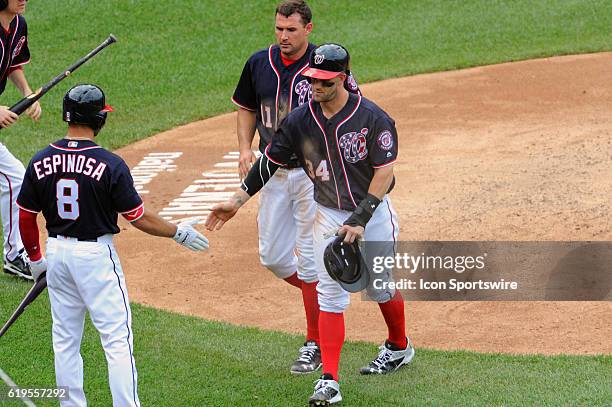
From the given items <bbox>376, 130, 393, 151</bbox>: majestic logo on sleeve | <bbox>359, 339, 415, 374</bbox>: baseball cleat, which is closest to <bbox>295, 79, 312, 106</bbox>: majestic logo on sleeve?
<bbox>376, 130, 393, 151</bbox>: majestic logo on sleeve

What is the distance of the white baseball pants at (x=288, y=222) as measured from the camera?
23.6 ft

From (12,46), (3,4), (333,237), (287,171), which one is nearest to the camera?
(333,237)

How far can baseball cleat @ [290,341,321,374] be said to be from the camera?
23.0ft

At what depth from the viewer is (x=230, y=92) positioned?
49.8 ft

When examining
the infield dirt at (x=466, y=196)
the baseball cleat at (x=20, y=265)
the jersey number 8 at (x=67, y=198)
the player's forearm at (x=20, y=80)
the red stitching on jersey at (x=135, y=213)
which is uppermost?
the jersey number 8 at (x=67, y=198)

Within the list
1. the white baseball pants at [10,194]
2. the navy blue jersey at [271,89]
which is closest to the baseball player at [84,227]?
the navy blue jersey at [271,89]

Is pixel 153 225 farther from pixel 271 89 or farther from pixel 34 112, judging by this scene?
pixel 34 112

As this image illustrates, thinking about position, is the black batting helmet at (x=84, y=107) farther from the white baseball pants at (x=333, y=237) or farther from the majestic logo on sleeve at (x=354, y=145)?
the white baseball pants at (x=333, y=237)

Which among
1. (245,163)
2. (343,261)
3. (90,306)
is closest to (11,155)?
(245,163)

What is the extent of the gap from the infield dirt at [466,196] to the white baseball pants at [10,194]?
1082 mm

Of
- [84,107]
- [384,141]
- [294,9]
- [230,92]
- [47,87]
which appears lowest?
[230,92]

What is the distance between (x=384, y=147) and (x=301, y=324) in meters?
2.33

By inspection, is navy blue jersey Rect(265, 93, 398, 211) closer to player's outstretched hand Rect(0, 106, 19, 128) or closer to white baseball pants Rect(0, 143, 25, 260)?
player's outstretched hand Rect(0, 106, 19, 128)

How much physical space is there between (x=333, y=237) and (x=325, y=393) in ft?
3.10
